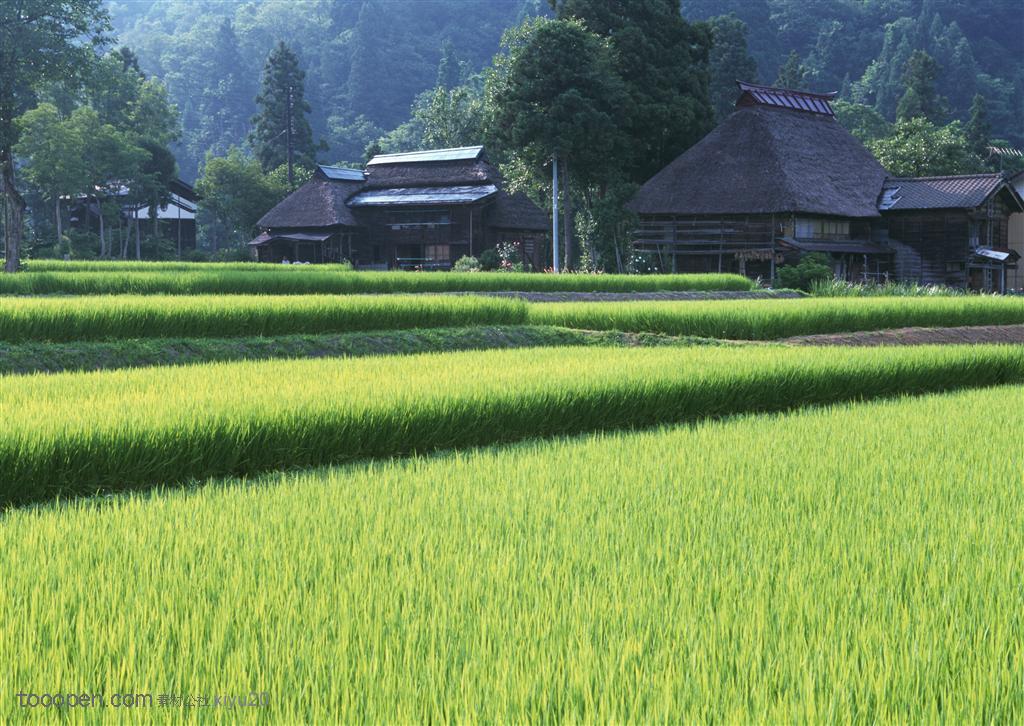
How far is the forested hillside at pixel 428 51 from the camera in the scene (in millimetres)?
71312

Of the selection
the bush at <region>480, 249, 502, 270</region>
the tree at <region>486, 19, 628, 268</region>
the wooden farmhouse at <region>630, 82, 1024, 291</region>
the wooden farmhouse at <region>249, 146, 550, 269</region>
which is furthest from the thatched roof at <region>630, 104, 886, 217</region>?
the wooden farmhouse at <region>249, 146, 550, 269</region>

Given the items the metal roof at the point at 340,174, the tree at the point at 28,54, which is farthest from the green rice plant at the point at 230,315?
the metal roof at the point at 340,174

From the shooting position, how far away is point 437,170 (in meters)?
42.4

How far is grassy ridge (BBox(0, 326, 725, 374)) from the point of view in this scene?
34.2 feet

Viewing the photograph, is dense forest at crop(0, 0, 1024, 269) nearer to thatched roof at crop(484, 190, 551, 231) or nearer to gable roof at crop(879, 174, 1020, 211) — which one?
thatched roof at crop(484, 190, 551, 231)

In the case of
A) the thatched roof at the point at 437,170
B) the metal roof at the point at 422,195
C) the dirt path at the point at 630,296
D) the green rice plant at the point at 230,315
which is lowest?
the green rice plant at the point at 230,315

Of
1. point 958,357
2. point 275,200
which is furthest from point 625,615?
point 275,200

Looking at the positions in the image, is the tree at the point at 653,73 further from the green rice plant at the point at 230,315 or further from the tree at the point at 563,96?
the green rice plant at the point at 230,315

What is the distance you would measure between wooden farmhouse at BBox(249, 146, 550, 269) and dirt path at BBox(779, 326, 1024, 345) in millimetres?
24378

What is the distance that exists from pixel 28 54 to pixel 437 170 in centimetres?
2010

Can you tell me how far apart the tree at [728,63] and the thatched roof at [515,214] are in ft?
45.6

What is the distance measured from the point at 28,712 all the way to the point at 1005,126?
7552 centimetres

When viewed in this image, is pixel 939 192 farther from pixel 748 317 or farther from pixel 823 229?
pixel 748 317

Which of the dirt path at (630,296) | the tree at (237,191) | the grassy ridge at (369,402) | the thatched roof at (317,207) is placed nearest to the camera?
the grassy ridge at (369,402)
